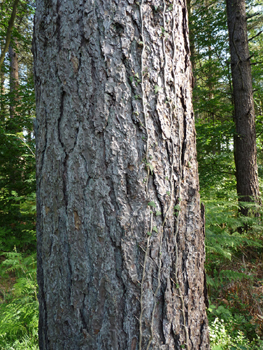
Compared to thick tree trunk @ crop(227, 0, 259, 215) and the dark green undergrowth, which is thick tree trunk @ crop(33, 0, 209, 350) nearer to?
the dark green undergrowth

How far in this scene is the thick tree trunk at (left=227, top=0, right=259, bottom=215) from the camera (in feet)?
16.7

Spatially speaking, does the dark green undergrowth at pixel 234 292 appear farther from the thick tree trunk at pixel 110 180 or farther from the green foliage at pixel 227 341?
the thick tree trunk at pixel 110 180

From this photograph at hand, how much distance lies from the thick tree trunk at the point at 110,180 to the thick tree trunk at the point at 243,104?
4.60 meters

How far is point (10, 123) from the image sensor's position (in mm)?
5895

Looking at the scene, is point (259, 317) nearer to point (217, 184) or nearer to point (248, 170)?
point (248, 170)

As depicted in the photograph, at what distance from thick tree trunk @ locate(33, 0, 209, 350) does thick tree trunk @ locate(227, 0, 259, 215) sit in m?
4.60

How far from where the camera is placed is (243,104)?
5137mm

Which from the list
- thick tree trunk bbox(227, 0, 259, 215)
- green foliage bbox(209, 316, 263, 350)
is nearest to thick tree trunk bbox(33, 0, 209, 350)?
green foliage bbox(209, 316, 263, 350)

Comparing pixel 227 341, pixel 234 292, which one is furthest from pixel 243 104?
pixel 227 341

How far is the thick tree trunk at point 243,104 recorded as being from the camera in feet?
16.7

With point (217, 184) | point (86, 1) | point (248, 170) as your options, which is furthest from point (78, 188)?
point (217, 184)

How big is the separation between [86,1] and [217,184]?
6.74m

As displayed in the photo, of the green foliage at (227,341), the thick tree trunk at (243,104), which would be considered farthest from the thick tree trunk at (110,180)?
the thick tree trunk at (243,104)

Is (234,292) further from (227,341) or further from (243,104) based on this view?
(243,104)
